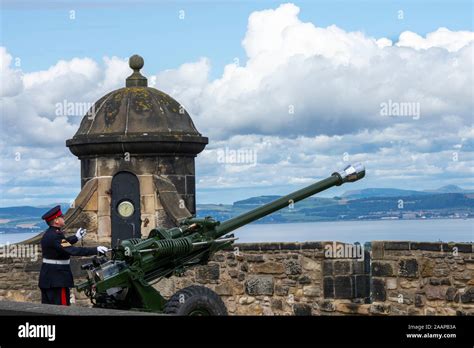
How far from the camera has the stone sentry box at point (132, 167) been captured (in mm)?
13664

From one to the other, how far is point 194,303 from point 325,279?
367 cm

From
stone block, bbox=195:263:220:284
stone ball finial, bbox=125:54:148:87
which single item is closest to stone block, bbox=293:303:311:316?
stone block, bbox=195:263:220:284

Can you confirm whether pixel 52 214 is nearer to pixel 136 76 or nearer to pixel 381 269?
pixel 381 269

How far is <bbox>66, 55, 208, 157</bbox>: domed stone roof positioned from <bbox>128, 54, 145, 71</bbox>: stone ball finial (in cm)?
1

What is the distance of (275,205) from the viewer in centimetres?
1085

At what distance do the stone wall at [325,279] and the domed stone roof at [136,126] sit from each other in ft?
5.07

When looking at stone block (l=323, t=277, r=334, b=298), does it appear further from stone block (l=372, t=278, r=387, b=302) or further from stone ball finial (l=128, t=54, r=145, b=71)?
stone ball finial (l=128, t=54, r=145, b=71)

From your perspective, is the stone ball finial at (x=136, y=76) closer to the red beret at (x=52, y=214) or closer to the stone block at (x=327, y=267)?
the stone block at (x=327, y=267)
